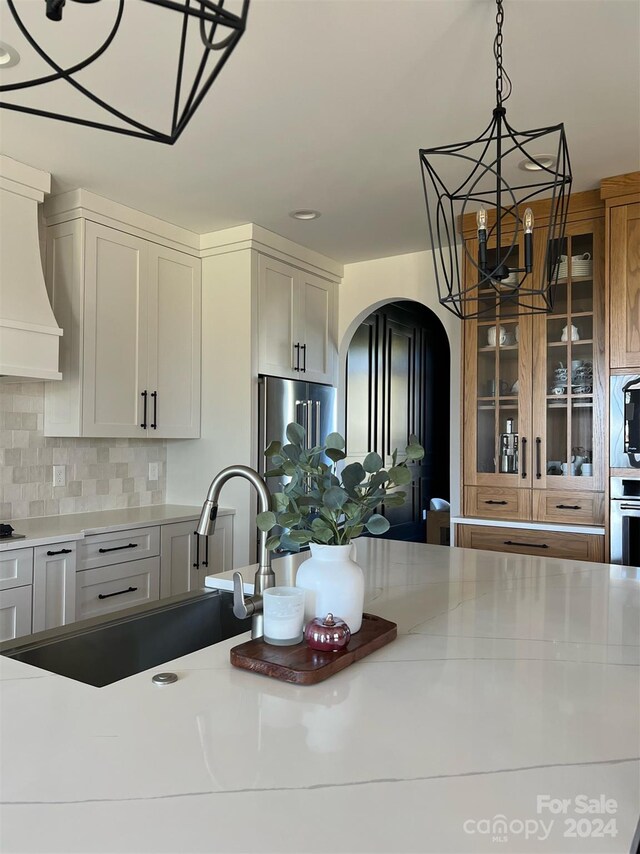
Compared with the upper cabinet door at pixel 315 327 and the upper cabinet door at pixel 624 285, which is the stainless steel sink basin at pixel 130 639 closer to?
the upper cabinet door at pixel 624 285

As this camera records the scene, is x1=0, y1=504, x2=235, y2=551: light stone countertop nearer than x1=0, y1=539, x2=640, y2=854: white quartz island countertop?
No

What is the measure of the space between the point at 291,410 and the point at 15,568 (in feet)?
6.35

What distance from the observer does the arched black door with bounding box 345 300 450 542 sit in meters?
5.28

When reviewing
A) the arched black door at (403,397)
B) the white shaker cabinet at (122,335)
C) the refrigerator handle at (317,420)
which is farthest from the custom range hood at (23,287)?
the arched black door at (403,397)

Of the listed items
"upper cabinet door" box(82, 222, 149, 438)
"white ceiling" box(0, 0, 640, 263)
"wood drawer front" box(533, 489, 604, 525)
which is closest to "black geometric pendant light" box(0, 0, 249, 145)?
"white ceiling" box(0, 0, 640, 263)

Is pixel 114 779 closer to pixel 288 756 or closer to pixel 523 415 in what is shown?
Answer: pixel 288 756

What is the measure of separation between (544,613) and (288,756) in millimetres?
934

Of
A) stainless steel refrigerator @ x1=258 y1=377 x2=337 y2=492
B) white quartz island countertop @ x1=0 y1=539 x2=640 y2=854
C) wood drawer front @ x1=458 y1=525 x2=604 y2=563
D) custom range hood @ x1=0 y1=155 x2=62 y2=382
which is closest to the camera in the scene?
white quartz island countertop @ x1=0 y1=539 x2=640 y2=854

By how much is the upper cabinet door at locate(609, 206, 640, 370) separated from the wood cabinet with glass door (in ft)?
0.65

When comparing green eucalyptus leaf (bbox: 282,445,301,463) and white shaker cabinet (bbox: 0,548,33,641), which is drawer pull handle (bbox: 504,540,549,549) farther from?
green eucalyptus leaf (bbox: 282,445,301,463)

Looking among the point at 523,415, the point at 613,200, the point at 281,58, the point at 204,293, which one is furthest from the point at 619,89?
the point at 204,293

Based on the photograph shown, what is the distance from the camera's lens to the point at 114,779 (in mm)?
821

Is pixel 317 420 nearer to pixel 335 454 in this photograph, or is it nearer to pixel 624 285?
pixel 624 285

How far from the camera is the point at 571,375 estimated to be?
132 inches
